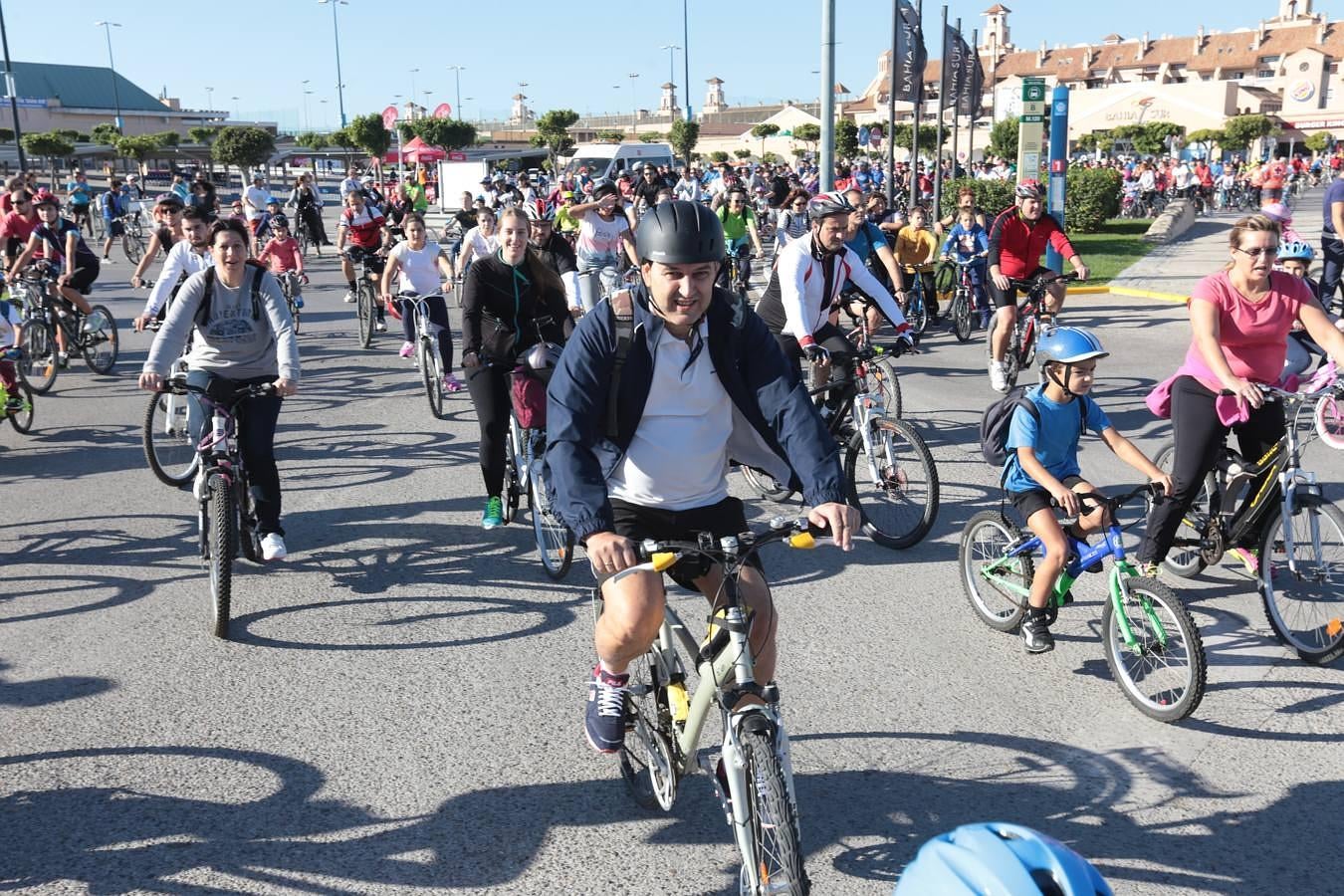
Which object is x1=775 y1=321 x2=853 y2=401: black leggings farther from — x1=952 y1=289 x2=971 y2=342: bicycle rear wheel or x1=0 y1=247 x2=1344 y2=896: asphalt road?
x1=952 y1=289 x2=971 y2=342: bicycle rear wheel

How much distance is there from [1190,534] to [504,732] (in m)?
3.69

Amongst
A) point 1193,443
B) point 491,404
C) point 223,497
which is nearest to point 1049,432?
point 1193,443

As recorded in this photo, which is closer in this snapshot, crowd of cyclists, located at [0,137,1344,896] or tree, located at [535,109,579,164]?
crowd of cyclists, located at [0,137,1344,896]

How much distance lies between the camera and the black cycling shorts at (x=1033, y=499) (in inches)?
192

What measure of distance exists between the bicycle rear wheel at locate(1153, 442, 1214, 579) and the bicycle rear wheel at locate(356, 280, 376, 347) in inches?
420

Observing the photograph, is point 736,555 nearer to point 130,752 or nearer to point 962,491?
point 130,752

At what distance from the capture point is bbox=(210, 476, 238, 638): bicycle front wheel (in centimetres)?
536

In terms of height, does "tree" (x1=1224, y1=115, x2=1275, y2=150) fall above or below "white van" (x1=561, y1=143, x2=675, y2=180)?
above

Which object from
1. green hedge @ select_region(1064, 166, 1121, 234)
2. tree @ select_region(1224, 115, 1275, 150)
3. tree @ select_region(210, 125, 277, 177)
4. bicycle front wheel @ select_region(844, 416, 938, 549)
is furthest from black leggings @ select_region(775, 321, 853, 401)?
tree @ select_region(1224, 115, 1275, 150)

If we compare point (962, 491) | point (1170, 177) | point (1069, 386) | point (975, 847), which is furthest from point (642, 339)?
point (1170, 177)

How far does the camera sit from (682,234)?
3.13 metres

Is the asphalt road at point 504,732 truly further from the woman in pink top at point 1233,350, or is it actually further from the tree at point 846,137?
the tree at point 846,137

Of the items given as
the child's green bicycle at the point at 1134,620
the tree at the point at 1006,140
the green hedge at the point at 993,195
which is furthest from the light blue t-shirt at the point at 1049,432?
the tree at the point at 1006,140

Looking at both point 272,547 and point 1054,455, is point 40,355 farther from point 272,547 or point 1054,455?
point 1054,455
